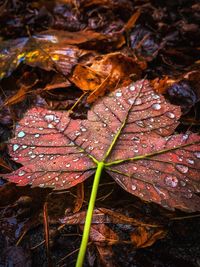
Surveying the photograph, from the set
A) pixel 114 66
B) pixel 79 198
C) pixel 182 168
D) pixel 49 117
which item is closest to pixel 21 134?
pixel 49 117

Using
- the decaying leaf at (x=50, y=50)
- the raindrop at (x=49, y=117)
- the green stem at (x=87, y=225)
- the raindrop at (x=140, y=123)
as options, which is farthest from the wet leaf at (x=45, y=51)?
the green stem at (x=87, y=225)

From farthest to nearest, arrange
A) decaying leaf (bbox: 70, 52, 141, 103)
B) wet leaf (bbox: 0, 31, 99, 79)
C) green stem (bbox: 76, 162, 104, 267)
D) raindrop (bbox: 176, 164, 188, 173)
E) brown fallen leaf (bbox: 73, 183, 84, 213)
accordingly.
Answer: wet leaf (bbox: 0, 31, 99, 79) → decaying leaf (bbox: 70, 52, 141, 103) → brown fallen leaf (bbox: 73, 183, 84, 213) → raindrop (bbox: 176, 164, 188, 173) → green stem (bbox: 76, 162, 104, 267)

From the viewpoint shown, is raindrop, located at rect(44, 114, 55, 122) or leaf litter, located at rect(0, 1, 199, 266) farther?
raindrop, located at rect(44, 114, 55, 122)

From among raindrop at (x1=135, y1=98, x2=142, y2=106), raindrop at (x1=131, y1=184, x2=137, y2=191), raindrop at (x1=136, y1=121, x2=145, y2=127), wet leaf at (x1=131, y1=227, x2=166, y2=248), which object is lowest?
wet leaf at (x1=131, y1=227, x2=166, y2=248)

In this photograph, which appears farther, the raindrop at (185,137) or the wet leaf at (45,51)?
the wet leaf at (45,51)

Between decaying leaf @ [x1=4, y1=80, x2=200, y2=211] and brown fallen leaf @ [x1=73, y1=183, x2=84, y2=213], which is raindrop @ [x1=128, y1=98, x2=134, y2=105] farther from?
brown fallen leaf @ [x1=73, y1=183, x2=84, y2=213]

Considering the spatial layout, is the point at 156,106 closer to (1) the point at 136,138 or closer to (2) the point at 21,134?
(1) the point at 136,138

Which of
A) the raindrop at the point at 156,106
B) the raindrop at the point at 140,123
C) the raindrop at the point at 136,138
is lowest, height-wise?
the raindrop at the point at 136,138

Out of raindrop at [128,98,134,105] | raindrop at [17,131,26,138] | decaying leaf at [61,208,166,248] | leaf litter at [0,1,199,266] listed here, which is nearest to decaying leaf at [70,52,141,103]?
leaf litter at [0,1,199,266]

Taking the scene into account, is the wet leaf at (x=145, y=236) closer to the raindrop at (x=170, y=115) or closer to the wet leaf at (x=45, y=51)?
the raindrop at (x=170, y=115)
